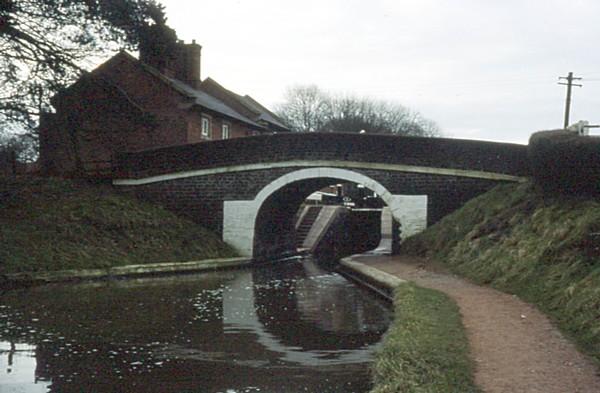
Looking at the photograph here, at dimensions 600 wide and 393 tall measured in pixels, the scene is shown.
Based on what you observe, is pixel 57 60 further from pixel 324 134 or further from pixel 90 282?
pixel 324 134

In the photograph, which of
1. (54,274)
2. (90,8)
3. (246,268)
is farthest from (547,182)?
(90,8)

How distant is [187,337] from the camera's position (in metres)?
9.07

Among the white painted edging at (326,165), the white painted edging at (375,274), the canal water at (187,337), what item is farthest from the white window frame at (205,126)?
the canal water at (187,337)

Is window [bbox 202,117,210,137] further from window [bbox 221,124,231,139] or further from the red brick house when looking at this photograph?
window [bbox 221,124,231,139]

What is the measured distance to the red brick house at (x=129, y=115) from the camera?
18.4 meters

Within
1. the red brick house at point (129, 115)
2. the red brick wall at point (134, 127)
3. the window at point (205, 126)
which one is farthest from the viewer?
the window at point (205, 126)

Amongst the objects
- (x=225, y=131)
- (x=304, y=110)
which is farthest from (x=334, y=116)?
(x=225, y=131)

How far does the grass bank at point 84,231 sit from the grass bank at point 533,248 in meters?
6.29

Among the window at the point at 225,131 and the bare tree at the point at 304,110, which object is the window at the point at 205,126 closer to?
the window at the point at 225,131

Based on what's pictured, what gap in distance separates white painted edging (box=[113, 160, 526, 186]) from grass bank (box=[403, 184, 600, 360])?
782mm

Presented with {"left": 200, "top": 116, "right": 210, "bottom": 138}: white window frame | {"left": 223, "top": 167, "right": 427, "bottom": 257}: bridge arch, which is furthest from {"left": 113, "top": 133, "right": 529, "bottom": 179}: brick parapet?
{"left": 200, "top": 116, "right": 210, "bottom": 138}: white window frame

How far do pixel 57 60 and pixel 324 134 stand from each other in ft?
24.3

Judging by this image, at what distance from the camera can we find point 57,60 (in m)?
16.4

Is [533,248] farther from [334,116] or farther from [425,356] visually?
[334,116]
